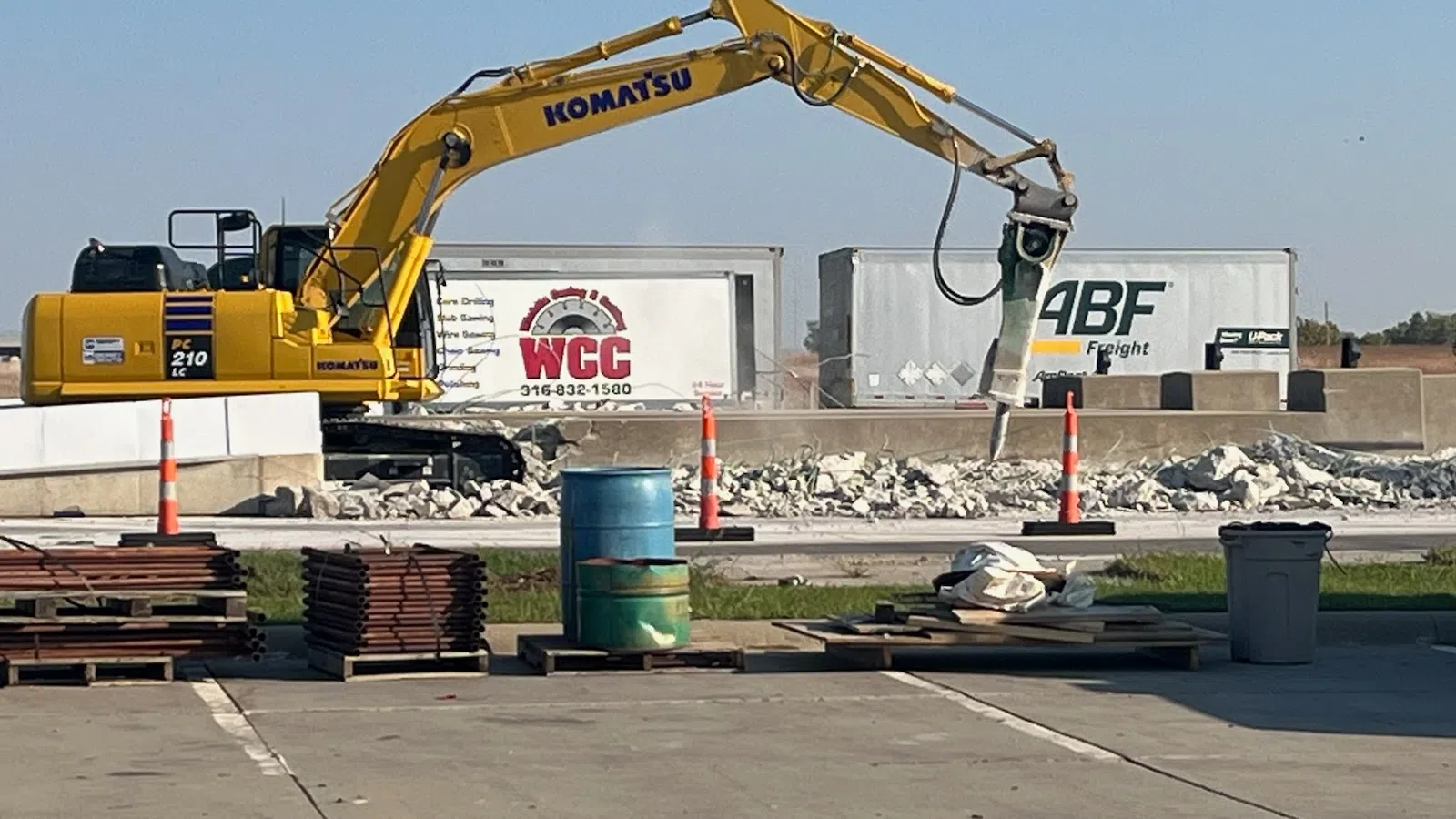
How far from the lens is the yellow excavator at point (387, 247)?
2278cm

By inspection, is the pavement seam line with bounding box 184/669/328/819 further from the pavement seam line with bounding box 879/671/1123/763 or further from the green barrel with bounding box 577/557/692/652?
the pavement seam line with bounding box 879/671/1123/763

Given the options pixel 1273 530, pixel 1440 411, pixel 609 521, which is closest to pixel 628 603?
pixel 609 521

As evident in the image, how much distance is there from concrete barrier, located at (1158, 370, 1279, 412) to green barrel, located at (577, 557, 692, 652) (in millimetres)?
20613

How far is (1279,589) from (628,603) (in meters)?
3.72

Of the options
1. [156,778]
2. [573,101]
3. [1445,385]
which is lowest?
[156,778]

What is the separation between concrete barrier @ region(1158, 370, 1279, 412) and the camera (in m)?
31.8

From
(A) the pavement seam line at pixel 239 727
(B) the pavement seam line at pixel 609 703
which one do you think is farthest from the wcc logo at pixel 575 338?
(B) the pavement seam line at pixel 609 703

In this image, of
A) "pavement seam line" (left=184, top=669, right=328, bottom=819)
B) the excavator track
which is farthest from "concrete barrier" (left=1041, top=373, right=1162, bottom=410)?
"pavement seam line" (left=184, top=669, right=328, bottom=819)

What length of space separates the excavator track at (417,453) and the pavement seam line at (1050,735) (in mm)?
13514

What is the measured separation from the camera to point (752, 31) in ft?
75.7

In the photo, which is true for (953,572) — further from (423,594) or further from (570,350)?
(570,350)

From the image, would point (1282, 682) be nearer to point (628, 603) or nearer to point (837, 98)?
point (628, 603)

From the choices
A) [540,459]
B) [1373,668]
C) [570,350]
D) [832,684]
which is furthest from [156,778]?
[570,350]

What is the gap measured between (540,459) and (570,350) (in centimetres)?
1372
